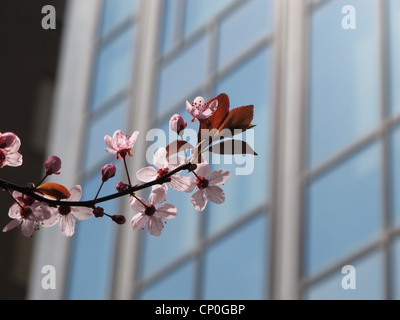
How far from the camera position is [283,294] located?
5.08 meters

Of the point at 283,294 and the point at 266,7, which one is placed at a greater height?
the point at 266,7

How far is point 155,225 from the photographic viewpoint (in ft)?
3.06

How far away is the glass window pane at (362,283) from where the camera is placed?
15.2 feet


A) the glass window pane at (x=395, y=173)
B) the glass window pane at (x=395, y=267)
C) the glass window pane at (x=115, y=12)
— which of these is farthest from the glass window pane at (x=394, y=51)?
the glass window pane at (x=115, y=12)

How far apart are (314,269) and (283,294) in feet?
0.90

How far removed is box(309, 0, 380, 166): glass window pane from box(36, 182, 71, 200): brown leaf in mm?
4335

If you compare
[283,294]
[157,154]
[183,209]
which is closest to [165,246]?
[183,209]

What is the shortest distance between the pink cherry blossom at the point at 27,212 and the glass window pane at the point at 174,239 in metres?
4.73

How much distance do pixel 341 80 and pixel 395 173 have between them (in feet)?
2.80

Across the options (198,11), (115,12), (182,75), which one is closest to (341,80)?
(182,75)

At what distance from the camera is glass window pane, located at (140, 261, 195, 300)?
18.5 ft

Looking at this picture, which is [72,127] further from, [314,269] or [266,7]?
[314,269]

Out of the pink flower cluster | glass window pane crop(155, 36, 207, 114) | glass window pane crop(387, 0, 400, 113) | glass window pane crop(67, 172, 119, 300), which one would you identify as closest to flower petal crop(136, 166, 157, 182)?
the pink flower cluster
